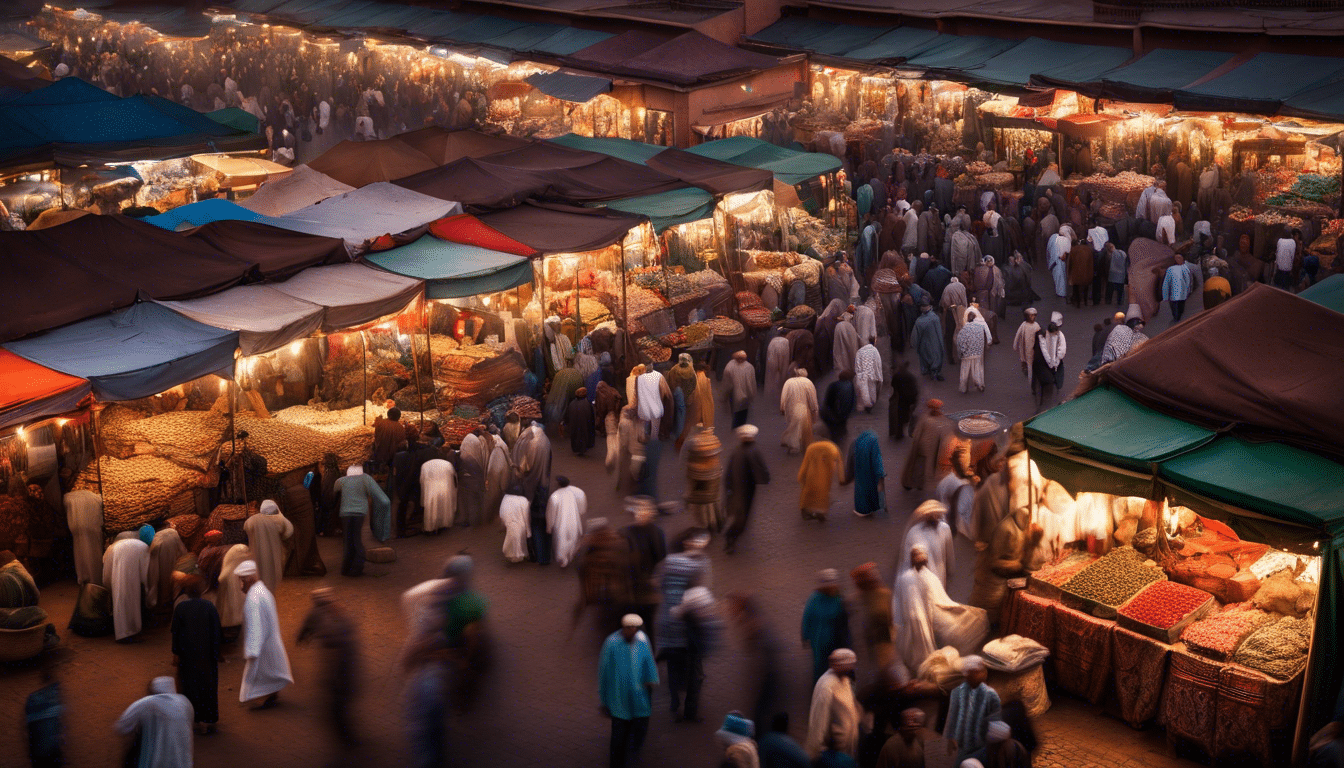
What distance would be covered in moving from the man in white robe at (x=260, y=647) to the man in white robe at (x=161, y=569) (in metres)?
1.54

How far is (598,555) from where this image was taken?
934 centimetres

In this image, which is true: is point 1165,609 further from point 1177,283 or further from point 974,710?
point 1177,283

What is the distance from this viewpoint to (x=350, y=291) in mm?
13570

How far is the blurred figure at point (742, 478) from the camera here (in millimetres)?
11234

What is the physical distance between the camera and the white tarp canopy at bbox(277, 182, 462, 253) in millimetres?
14992

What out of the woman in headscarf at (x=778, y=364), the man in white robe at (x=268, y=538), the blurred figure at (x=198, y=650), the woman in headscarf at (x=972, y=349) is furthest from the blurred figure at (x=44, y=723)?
the woman in headscarf at (x=972, y=349)

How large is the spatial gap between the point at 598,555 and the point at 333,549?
374 cm

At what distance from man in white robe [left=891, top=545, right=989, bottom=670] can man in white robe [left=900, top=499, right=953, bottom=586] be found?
A: 51cm

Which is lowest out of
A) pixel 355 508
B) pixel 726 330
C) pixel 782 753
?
pixel 726 330

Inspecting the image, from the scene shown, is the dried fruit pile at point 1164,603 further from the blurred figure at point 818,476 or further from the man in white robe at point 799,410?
the man in white robe at point 799,410

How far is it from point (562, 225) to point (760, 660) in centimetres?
872

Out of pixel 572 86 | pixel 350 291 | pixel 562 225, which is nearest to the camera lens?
pixel 350 291

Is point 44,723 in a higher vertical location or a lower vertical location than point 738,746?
lower

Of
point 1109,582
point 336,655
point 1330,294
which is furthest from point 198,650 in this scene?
point 1330,294
